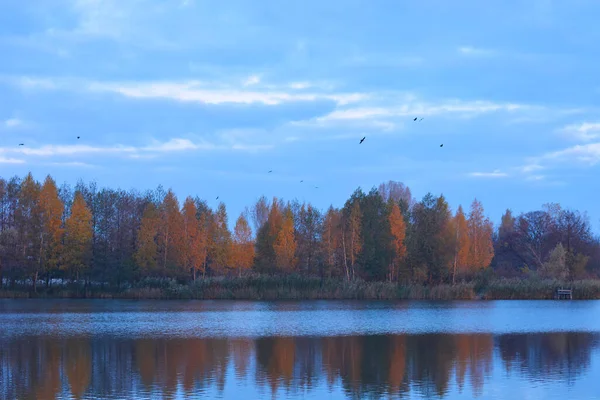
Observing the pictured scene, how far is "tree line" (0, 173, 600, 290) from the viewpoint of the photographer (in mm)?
68438

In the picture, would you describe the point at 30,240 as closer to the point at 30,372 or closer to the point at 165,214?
the point at 165,214

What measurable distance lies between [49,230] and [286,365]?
5081cm

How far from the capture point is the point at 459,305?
53.6m

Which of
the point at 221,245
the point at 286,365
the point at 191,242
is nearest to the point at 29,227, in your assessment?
the point at 191,242

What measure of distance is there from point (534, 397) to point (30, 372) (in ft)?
47.6

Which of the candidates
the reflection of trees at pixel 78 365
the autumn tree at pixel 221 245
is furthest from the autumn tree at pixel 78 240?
the reflection of trees at pixel 78 365

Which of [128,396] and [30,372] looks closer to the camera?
[128,396]

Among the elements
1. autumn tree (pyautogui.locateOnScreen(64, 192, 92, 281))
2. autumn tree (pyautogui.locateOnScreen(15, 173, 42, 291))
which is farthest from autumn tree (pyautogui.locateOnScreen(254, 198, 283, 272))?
autumn tree (pyautogui.locateOnScreen(15, 173, 42, 291))

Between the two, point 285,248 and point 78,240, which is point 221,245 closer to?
point 285,248

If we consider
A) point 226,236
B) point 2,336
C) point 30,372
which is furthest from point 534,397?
point 226,236

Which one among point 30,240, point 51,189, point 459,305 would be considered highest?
point 51,189

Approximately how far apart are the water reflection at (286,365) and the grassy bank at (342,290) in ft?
97.6

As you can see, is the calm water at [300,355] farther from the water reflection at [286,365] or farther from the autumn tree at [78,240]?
the autumn tree at [78,240]

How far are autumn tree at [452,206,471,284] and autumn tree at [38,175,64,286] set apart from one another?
38.4 m
